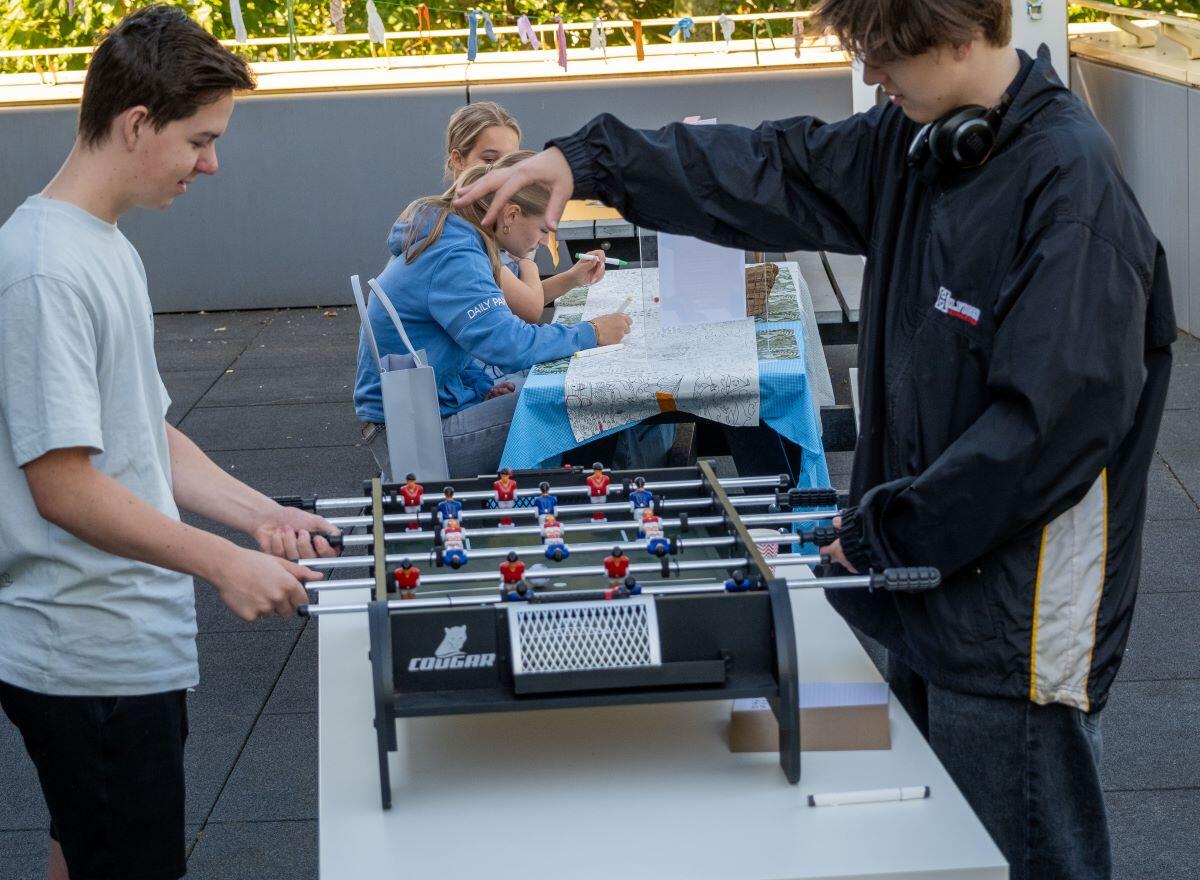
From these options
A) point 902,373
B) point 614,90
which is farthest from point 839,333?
point 614,90

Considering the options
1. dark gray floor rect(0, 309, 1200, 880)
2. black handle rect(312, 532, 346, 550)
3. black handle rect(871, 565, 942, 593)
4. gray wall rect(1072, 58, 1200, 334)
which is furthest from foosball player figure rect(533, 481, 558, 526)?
gray wall rect(1072, 58, 1200, 334)

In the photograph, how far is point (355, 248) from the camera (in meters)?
9.67

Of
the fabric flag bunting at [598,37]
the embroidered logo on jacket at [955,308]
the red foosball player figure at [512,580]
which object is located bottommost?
the red foosball player figure at [512,580]

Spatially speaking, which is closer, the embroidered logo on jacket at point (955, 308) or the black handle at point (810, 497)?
the embroidered logo on jacket at point (955, 308)

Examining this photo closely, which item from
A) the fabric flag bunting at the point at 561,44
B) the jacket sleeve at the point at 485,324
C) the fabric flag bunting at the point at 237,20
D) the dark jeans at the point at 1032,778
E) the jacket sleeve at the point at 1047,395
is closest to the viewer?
the jacket sleeve at the point at 1047,395

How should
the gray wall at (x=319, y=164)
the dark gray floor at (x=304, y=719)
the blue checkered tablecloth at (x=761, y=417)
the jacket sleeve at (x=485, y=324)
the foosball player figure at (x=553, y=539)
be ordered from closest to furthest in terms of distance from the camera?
the foosball player figure at (x=553, y=539) < the dark gray floor at (x=304, y=719) < the blue checkered tablecloth at (x=761, y=417) < the jacket sleeve at (x=485, y=324) < the gray wall at (x=319, y=164)

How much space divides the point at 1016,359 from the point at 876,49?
1.65 ft

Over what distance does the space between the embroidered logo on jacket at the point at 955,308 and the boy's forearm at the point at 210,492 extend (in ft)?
4.16

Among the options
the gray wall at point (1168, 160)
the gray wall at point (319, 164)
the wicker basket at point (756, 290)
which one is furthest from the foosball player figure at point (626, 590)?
the gray wall at point (319, 164)

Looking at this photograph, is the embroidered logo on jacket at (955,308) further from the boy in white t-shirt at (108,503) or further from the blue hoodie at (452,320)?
the blue hoodie at (452,320)

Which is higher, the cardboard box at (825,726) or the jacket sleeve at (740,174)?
the jacket sleeve at (740,174)

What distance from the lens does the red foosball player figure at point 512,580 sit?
2.02m

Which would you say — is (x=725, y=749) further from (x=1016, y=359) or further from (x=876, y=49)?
(x=876, y=49)

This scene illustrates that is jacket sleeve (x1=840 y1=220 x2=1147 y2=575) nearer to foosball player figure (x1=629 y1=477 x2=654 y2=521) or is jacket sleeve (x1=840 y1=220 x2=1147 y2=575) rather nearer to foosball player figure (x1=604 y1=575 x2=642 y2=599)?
foosball player figure (x1=604 y1=575 x2=642 y2=599)
